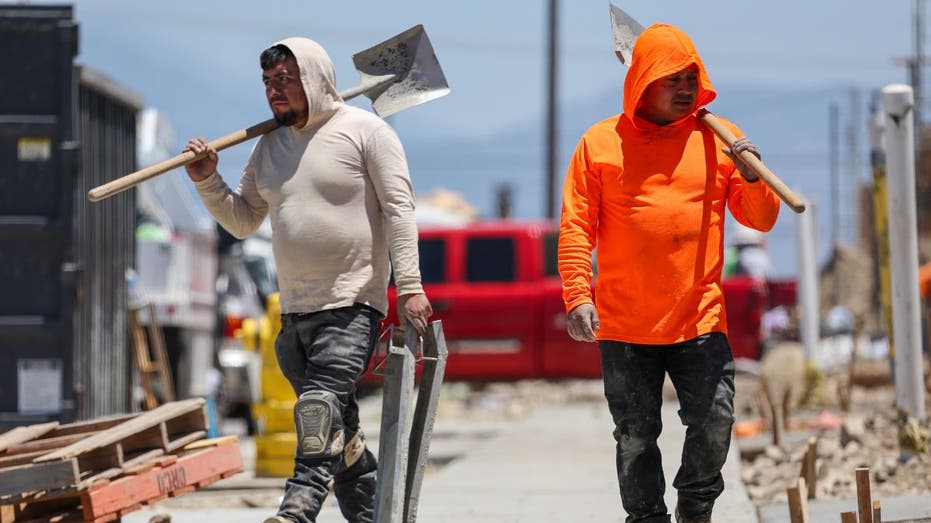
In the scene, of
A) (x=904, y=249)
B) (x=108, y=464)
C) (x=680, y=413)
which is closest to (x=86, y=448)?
(x=108, y=464)

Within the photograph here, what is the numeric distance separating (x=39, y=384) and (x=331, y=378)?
461 cm

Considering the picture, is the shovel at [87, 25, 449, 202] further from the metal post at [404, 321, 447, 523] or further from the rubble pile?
the rubble pile

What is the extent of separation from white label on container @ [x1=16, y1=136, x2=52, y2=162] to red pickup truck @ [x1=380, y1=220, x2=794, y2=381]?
811 cm

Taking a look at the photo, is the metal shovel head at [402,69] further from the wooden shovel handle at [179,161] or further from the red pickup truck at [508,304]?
the red pickup truck at [508,304]

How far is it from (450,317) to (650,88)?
12.3 metres

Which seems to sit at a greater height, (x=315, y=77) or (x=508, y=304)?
(x=315, y=77)

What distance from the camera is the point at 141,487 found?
6547mm

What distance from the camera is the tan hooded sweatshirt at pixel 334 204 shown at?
5.96 m

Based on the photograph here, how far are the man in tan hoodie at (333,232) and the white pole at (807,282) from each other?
11.7m

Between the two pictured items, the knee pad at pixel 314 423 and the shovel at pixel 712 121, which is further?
the knee pad at pixel 314 423

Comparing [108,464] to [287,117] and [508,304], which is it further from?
[508,304]

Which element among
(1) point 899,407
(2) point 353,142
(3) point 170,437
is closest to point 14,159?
(3) point 170,437

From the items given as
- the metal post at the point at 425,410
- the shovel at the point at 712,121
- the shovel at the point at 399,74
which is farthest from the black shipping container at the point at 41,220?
the shovel at the point at 712,121

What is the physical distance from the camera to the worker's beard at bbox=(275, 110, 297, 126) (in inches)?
238
